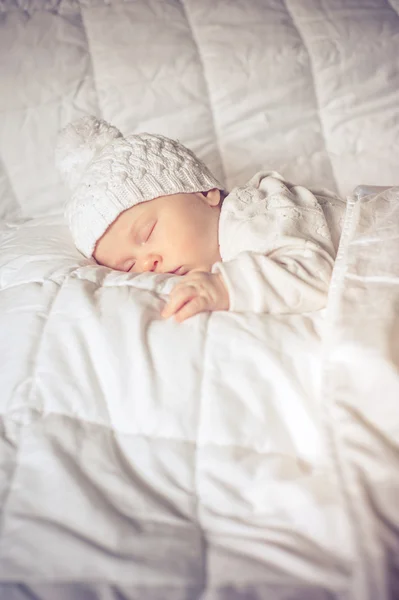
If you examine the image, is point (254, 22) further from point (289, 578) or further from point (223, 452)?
point (289, 578)

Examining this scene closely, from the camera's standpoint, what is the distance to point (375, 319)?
2.17 feet

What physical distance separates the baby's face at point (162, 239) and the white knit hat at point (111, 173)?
0.7 inches

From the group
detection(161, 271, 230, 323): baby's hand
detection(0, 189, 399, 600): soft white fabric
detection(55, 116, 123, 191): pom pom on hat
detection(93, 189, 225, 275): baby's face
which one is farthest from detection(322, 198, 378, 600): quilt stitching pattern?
detection(55, 116, 123, 191): pom pom on hat

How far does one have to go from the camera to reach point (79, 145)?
1091 millimetres

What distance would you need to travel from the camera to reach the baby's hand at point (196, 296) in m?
0.73

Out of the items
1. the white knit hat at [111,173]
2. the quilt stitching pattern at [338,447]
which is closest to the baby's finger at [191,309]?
the quilt stitching pattern at [338,447]

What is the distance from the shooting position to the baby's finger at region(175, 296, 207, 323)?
2.38ft

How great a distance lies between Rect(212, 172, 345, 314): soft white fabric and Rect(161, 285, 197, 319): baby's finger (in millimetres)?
56

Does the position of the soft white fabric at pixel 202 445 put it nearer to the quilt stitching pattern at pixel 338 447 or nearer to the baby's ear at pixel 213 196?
the quilt stitching pattern at pixel 338 447

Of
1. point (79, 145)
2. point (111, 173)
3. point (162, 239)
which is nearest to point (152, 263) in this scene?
point (162, 239)

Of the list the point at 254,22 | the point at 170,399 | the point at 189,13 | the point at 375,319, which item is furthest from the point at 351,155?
the point at 170,399

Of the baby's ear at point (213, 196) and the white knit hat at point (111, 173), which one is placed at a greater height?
the white knit hat at point (111, 173)

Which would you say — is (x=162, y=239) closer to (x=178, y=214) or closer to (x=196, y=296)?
(x=178, y=214)

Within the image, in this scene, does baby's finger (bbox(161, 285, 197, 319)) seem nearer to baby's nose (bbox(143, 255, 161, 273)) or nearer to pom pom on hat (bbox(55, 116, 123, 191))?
baby's nose (bbox(143, 255, 161, 273))
